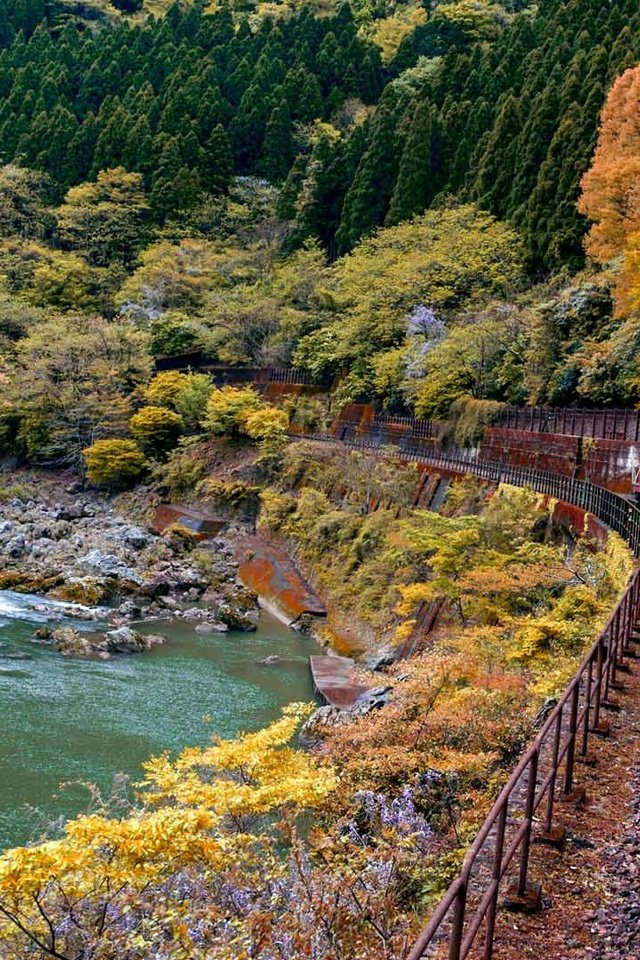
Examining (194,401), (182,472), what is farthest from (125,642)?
(194,401)

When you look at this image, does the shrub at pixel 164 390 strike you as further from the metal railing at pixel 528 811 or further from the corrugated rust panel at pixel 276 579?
the metal railing at pixel 528 811

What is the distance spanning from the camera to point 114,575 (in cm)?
3103

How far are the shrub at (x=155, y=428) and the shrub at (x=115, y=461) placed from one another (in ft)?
3.12

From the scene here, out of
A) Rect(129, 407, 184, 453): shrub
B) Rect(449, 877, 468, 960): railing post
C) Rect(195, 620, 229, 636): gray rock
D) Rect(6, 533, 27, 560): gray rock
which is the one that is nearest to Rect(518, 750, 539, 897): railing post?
Rect(449, 877, 468, 960): railing post

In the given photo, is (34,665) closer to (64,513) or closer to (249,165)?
(64,513)

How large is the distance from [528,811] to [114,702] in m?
15.1

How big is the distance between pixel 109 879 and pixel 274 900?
1.46 m

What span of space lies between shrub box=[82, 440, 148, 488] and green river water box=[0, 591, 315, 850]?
61.6 ft

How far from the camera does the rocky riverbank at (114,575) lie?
26.6 meters

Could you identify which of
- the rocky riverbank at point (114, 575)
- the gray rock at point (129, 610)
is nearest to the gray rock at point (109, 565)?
the rocky riverbank at point (114, 575)

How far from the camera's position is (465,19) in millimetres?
81375

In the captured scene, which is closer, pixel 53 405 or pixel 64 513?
pixel 64 513

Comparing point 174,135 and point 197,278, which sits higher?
point 174,135

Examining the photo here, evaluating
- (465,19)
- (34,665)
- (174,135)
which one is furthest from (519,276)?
(465,19)
